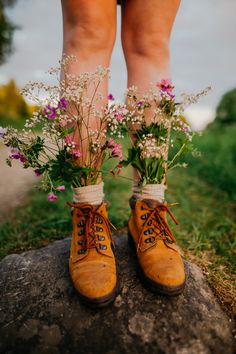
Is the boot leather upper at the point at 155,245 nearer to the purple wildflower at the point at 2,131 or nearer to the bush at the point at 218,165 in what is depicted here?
the purple wildflower at the point at 2,131

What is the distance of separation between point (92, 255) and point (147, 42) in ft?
3.12

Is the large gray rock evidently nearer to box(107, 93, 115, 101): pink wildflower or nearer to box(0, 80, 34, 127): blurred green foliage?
box(107, 93, 115, 101): pink wildflower

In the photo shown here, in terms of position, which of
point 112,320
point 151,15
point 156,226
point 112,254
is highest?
point 151,15

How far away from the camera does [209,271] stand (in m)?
1.64

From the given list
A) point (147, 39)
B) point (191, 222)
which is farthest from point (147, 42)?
point (191, 222)

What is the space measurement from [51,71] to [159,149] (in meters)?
0.56

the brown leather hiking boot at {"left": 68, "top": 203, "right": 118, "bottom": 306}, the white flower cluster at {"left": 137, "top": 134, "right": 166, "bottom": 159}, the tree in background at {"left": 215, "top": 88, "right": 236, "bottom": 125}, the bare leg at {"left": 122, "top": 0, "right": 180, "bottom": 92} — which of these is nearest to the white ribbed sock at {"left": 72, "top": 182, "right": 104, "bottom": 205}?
the brown leather hiking boot at {"left": 68, "top": 203, "right": 118, "bottom": 306}

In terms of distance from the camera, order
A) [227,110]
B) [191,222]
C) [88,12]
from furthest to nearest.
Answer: [227,110], [191,222], [88,12]

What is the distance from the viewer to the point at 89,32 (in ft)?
4.52

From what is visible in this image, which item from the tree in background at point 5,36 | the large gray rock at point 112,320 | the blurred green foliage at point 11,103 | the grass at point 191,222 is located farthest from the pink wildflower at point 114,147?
the blurred green foliage at point 11,103

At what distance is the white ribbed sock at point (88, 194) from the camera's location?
1.44 meters

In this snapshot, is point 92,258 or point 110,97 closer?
point 92,258

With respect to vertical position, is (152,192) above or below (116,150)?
below

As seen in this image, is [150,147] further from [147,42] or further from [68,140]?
[147,42]
